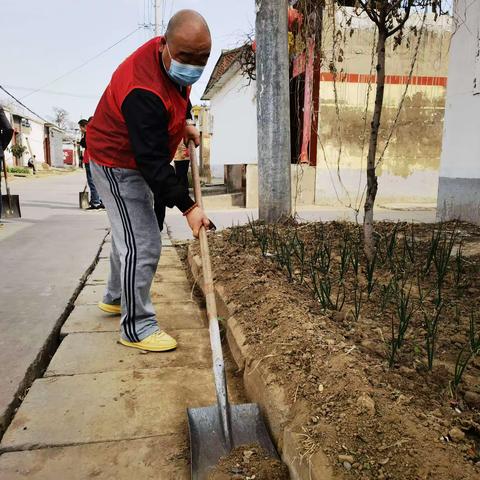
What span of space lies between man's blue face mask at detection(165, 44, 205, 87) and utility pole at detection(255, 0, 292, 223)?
2.84 metres

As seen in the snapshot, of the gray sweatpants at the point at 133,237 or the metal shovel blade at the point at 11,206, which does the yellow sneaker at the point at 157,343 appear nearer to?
the gray sweatpants at the point at 133,237

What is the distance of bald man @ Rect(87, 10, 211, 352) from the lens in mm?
2002

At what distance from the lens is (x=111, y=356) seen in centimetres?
240

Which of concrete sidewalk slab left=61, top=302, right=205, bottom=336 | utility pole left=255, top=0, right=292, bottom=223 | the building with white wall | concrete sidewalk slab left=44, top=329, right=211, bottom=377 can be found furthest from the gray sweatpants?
the building with white wall

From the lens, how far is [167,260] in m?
4.58

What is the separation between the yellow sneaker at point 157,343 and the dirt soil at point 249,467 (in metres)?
0.95

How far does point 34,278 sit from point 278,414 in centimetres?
273

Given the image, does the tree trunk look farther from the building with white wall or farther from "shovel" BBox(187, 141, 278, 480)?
the building with white wall

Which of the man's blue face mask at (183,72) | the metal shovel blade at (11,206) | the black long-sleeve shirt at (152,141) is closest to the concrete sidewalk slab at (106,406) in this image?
the black long-sleeve shirt at (152,141)

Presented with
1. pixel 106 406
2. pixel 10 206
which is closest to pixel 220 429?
pixel 106 406

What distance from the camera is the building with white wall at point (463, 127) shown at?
5.08 metres

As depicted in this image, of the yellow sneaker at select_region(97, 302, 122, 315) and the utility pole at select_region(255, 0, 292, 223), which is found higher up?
the utility pole at select_region(255, 0, 292, 223)

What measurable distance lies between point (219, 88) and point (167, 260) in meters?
14.5

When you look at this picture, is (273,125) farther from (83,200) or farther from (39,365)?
(83,200)
